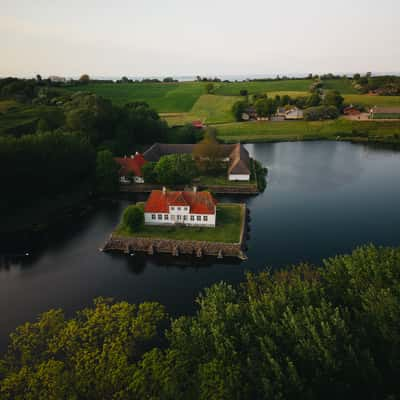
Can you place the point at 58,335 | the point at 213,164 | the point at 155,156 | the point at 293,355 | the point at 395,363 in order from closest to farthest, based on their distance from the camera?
the point at 395,363 < the point at 293,355 < the point at 58,335 < the point at 213,164 < the point at 155,156

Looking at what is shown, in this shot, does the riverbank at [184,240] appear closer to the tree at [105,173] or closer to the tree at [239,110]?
the tree at [105,173]

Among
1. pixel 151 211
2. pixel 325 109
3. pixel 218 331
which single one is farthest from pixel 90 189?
pixel 325 109

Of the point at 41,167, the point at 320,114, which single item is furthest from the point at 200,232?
the point at 320,114

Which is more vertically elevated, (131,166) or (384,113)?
(384,113)

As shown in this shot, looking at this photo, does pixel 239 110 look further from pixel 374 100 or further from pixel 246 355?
pixel 246 355

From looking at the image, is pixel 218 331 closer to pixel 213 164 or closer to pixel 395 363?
pixel 395 363
